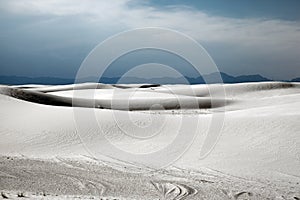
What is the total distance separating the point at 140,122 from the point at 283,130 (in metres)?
5.81

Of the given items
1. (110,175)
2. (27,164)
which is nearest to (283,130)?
(110,175)

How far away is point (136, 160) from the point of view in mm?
10062

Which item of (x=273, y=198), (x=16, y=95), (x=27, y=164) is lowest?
(x=273, y=198)

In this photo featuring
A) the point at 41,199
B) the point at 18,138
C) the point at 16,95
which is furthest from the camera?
the point at 16,95

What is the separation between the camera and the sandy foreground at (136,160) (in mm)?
6758

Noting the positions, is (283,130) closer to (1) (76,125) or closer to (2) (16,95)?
(1) (76,125)

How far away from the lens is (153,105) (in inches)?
1118

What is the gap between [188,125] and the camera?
45.8 ft

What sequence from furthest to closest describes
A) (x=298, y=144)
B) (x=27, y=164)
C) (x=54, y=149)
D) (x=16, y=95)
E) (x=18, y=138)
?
(x=16, y=95) < (x=18, y=138) < (x=54, y=149) < (x=298, y=144) < (x=27, y=164)

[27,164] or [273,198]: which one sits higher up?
[27,164]

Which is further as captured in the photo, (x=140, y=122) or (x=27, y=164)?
(x=140, y=122)

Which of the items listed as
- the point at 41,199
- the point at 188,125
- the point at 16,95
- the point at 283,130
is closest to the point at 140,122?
the point at 188,125

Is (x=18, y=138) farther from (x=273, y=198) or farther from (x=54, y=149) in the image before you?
(x=273, y=198)

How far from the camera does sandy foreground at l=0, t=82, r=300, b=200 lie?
6758 millimetres
